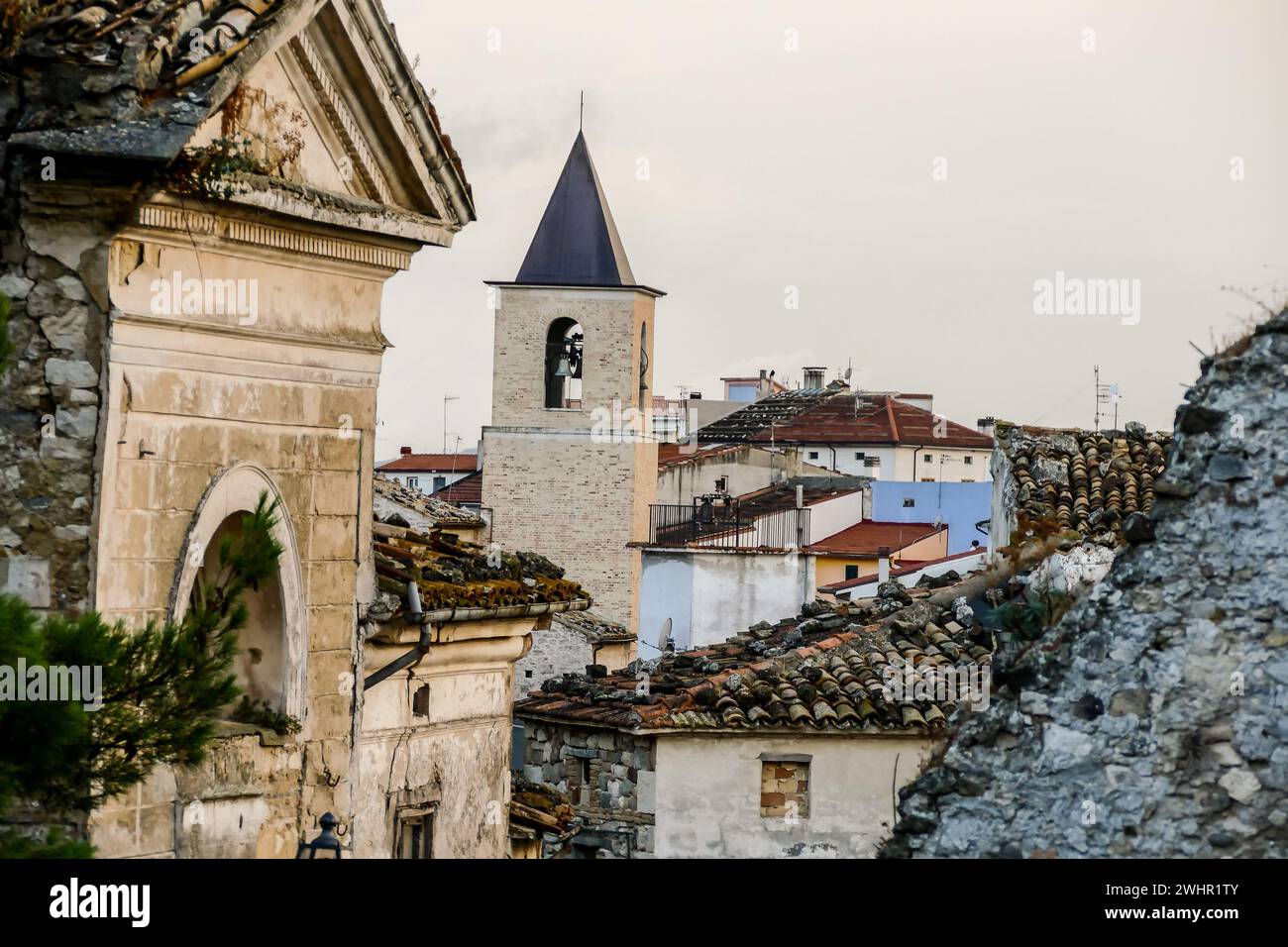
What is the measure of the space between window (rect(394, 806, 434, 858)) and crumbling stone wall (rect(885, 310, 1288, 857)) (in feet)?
16.7

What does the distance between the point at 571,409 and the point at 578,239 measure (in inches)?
209

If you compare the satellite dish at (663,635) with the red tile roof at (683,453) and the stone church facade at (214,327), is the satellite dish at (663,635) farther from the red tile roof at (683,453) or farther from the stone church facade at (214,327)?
the stone church facade at (214,327)

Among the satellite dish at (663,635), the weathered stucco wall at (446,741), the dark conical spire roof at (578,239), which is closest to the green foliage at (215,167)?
the weathered stucco wall at (446,741)

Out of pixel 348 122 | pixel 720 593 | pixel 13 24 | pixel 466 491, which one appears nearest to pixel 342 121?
pixel 348 122

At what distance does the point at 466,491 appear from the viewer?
6531 centimetres

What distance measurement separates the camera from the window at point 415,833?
35.6ft

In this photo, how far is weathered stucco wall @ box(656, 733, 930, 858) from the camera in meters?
16.8

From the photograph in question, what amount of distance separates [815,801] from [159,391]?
9.69 m

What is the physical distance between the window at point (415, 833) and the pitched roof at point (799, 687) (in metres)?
Result: 5.41

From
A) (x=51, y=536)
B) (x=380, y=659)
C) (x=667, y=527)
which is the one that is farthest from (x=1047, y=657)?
(x=667, y=527)

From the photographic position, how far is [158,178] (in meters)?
7.88

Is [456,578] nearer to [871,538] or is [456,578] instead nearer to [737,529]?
[737,529]

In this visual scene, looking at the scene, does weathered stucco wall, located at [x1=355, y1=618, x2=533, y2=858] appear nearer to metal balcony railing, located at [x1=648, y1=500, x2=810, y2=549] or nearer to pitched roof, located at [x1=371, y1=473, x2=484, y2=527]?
pitched roof, located at [x1=371, y1=473, x2=484, y2=527]
